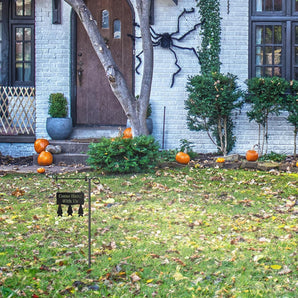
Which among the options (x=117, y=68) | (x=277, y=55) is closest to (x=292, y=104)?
(x=277, y=55)

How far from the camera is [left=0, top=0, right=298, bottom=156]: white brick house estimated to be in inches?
417

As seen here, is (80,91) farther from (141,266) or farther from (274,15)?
(141,266)

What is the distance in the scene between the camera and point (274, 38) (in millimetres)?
10688

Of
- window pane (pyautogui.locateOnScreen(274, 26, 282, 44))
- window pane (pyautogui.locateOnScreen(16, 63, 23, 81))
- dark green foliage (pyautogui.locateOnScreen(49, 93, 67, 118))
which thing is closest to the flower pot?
dark green foliage (pyautogui.locateOnScreen(49, 93, 67, 118))

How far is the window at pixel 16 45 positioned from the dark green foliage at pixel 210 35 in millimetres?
3545

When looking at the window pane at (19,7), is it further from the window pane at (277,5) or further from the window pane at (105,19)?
the window pane at (277,5)

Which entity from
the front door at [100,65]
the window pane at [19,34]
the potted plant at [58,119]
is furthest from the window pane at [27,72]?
the front door at [100,65]

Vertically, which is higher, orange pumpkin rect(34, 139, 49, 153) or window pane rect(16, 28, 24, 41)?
window pane rect(16, 28, 24, 41)

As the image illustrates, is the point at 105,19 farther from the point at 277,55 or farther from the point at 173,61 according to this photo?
the point at 277,55

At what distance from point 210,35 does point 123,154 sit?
11.7ft

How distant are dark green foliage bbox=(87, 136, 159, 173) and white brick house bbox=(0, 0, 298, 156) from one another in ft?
7.64

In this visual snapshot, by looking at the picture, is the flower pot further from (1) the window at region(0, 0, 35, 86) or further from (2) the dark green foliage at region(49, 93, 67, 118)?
(1) the window at region(0, 0, 35, 86)

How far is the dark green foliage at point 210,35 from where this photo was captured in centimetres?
1050

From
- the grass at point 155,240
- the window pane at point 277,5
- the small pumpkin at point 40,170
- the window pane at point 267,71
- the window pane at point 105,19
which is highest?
the window pane at point 277,5
